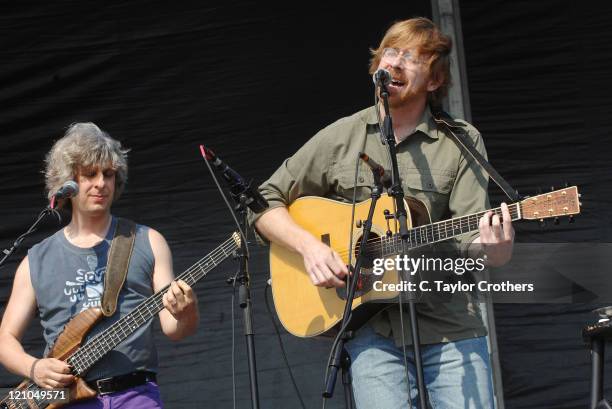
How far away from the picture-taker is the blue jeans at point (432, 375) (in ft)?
11.3

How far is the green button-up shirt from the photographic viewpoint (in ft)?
11.6

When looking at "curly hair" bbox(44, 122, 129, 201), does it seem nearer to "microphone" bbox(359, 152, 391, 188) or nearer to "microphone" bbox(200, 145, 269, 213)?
"microphone" bbox(200, 145, 269, 213)

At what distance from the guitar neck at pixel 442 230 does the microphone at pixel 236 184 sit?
0.52 meters

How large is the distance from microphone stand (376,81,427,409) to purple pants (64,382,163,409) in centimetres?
111

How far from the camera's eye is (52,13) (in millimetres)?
5590

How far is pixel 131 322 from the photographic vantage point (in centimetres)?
407

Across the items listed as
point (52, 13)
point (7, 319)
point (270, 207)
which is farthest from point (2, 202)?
point (270, 207)

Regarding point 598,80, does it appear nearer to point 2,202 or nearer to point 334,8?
point 334,8

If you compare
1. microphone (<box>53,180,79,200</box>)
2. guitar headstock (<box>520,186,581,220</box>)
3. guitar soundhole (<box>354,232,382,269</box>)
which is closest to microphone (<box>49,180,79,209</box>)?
microphone (<box>53,180,79,200</box>)

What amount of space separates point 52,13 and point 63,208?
158 cm

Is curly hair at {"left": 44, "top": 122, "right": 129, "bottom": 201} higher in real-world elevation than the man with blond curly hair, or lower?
higher

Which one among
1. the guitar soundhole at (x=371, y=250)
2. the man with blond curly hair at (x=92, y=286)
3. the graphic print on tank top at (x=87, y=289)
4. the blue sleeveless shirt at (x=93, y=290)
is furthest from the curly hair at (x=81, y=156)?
the guitar soundhole at (x=371, y=250)

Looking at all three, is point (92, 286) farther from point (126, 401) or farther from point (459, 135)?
point (459, 135)

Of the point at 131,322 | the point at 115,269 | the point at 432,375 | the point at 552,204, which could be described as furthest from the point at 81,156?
the point at 552,204
